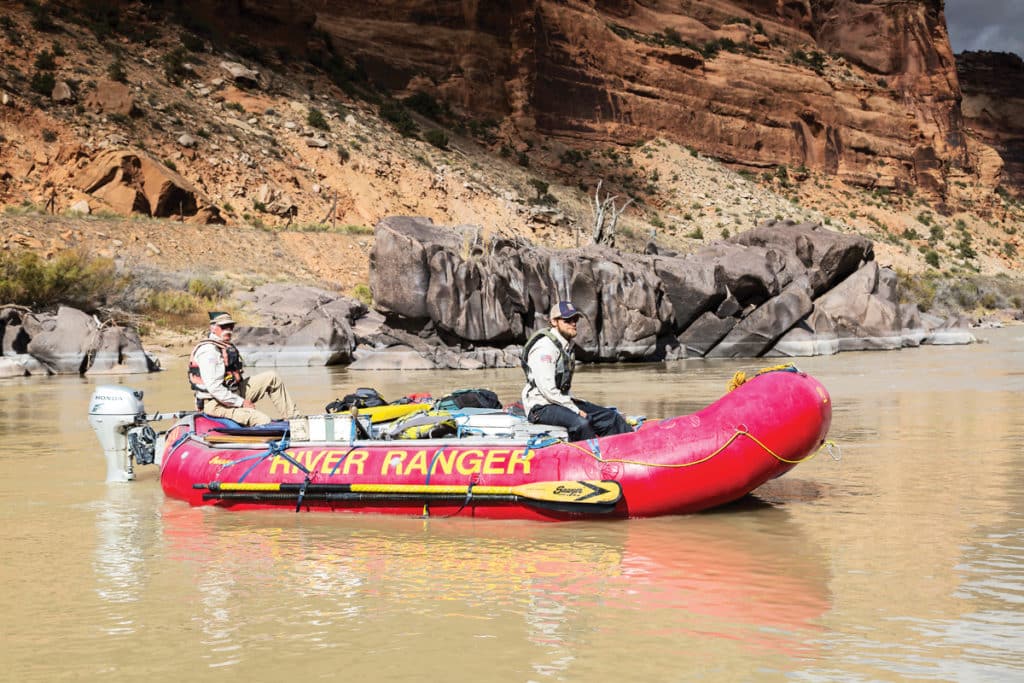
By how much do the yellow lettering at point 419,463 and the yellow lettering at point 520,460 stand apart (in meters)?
0.66

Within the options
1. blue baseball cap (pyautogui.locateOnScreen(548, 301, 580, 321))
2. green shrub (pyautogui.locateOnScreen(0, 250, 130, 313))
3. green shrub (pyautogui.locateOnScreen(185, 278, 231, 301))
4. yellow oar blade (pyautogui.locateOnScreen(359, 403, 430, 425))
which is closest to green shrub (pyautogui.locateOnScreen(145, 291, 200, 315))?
green shrub (pyautogui.locateOnScreen(185, 278, 231, 301))

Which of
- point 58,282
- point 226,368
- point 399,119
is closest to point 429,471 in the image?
point 226,368

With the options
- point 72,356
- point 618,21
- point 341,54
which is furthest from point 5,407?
point 618,21

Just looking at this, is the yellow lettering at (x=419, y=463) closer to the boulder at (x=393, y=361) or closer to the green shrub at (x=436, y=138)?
Result: the boulder at (x=393, y=361)

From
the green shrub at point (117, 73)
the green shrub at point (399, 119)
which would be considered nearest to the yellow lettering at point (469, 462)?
the green shrub at point (117, 73)

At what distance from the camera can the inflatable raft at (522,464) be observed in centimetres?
764

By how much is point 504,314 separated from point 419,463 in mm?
18545

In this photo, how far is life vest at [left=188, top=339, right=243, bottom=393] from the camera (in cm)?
967

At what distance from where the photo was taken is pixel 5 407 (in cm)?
1664

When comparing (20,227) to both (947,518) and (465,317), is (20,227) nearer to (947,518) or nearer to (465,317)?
(465,317)

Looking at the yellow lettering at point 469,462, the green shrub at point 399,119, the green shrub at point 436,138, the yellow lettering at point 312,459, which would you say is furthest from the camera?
the green shrub at point 436,138

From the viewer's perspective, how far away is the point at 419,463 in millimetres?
8188

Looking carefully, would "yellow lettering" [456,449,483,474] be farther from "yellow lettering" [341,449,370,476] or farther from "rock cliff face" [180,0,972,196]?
"rock cliff face" [180,0,972,196]

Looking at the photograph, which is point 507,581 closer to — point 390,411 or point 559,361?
point 559,361
